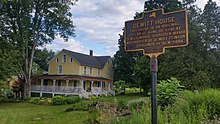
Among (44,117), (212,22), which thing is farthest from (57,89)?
(212,22)

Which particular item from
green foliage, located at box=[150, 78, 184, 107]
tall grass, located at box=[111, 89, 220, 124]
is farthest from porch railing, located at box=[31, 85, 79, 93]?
tall grass, located at box=[111, 89, 220, 124]

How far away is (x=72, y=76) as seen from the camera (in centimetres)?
3519

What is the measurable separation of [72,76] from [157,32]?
31.1 metres

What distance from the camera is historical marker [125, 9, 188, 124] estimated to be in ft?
15.6

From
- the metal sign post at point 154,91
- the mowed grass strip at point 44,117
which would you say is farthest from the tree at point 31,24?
the metal sign post at point 154,91

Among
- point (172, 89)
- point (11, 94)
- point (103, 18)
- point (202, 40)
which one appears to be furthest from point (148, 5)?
point (172, 89)

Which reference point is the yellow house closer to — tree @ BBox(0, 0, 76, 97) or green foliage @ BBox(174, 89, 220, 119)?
tree @ BBox(0, 0, 76, 97)

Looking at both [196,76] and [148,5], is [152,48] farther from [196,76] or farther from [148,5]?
[148,5]

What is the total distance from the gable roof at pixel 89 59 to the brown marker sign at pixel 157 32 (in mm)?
31504

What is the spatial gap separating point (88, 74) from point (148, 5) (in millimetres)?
14615

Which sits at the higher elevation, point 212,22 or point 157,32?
point 212,22

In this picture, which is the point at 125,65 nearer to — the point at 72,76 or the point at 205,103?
the point at 72,76

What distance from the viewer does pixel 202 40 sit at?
28.8 meters

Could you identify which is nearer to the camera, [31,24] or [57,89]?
[31,24]
